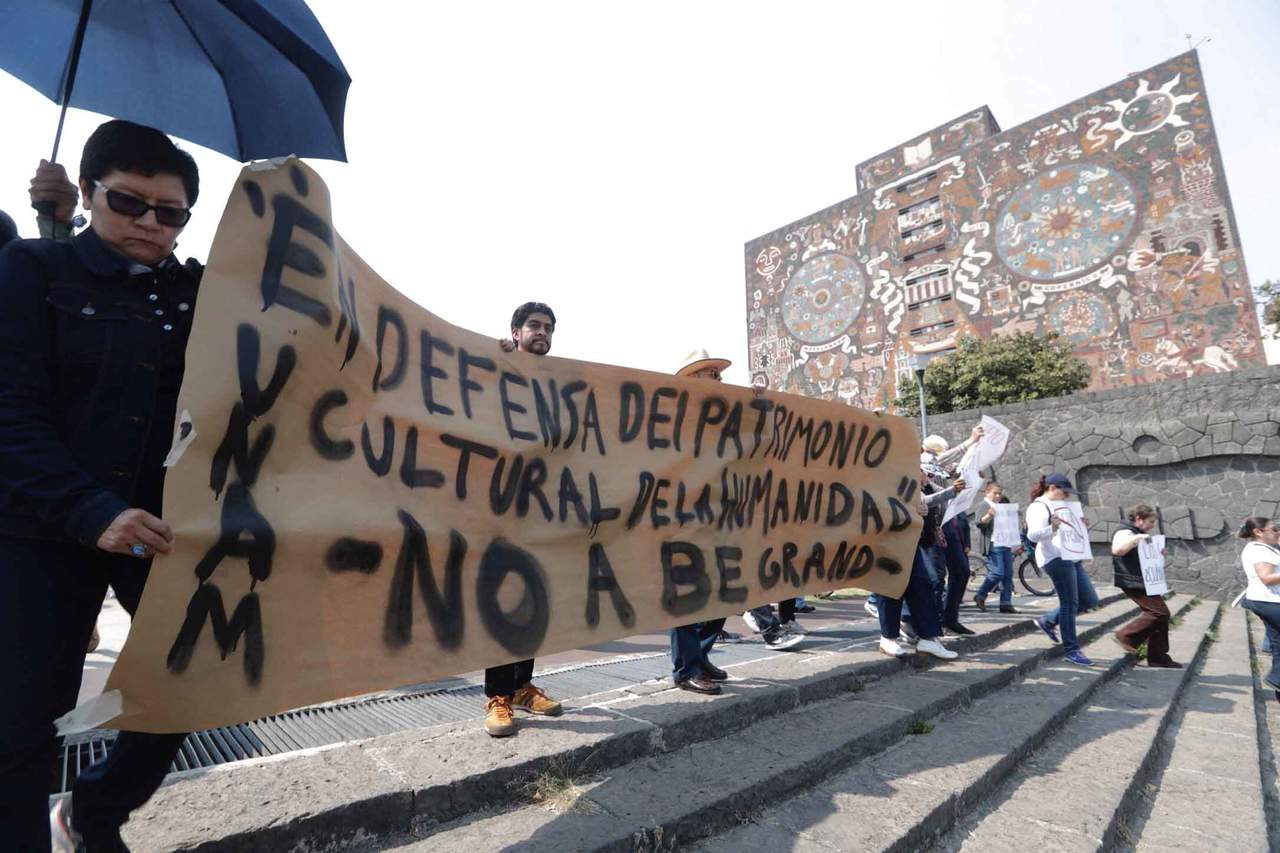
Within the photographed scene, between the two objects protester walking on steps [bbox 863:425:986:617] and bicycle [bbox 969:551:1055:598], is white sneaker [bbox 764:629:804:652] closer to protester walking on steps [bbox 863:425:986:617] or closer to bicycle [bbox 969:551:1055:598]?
protester walking on steps [bbox 863:425:986:617]

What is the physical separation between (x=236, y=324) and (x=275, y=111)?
0.79m

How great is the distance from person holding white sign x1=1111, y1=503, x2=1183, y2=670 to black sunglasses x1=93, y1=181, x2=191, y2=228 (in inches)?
277

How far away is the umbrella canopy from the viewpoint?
183cm

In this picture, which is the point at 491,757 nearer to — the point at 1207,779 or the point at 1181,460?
the point at 1207,779

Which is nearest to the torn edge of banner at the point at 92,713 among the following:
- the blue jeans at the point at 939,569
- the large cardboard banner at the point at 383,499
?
the large cardboard banner at the point at 383,499

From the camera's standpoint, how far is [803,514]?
3.78 metres

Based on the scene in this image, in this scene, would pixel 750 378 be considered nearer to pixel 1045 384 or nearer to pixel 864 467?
pixel 1045 384

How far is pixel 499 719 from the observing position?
2.56 meters

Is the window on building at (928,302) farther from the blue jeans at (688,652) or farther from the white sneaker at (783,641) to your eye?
the blue jeans at (688,652)

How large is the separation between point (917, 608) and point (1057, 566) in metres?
2.14

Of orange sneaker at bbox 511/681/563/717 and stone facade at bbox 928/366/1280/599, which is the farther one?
stone facade at bbox 928/366/1280/599

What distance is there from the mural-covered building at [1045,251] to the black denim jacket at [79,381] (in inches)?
1305

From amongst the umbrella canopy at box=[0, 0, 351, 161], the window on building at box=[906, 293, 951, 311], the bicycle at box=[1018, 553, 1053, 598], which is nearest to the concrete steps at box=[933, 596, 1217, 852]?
the umbrella canopy at box=[0, 0, 351, 161]

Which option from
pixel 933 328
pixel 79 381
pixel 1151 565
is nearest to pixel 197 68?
pixel 79 381
